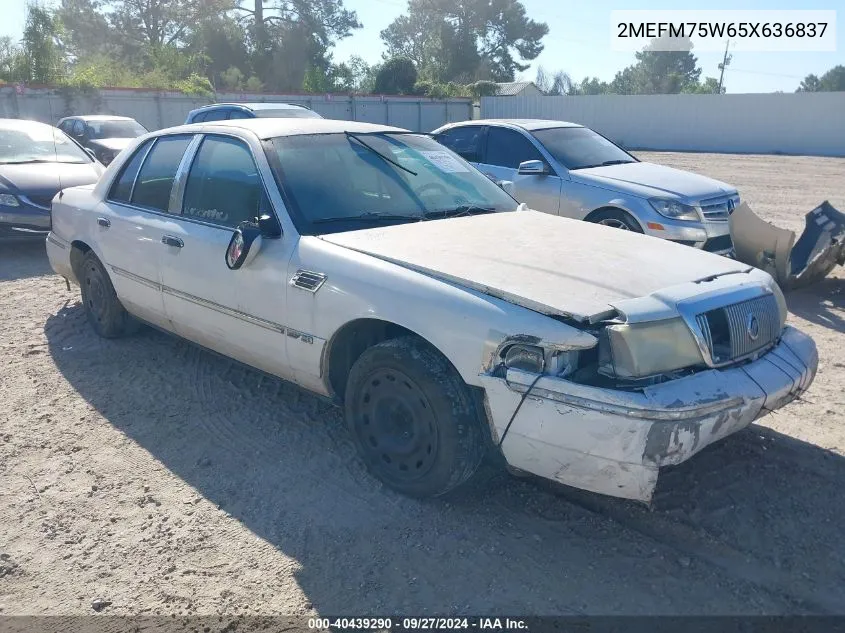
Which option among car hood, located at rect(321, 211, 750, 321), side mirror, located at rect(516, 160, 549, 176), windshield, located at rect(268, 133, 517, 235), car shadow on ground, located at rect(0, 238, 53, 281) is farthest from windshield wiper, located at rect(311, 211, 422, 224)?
car shadow on ground, located at rect(0, 238, 53, 281)

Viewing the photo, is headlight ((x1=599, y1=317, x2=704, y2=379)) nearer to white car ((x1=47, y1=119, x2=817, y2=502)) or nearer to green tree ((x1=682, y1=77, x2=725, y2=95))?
white car ((x1=47, y1=119, x2=817, y2=502))

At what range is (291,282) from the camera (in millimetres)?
3691

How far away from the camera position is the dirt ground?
282 centimetres

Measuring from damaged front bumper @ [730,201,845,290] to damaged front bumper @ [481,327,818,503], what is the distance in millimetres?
4197

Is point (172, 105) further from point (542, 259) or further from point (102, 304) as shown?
point (542, 259)

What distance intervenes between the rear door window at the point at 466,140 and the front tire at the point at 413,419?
571 centimetres

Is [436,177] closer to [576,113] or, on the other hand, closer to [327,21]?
[576,113]

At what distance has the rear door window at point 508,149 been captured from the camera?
8211 mm

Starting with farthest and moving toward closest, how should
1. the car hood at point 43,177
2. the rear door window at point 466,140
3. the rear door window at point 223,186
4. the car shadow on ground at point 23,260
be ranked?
the rear door window at point 466,140, the car hood at point 43,177, the car shadow on ground at point 23,260, the rear door window at point 223,186

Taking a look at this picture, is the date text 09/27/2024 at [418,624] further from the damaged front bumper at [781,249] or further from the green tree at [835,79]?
the green tree at [835,79]

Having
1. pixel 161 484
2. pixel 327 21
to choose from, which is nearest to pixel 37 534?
pixel 161 484

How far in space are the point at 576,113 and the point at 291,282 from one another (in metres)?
34.3

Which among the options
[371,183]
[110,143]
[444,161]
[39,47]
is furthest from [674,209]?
[39,47]

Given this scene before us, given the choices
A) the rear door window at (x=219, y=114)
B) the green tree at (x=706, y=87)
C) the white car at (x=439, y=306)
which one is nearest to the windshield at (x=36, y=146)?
the rear door window at (x=219, y=114)
